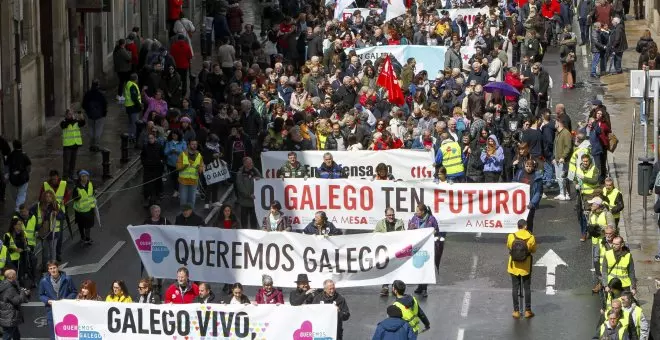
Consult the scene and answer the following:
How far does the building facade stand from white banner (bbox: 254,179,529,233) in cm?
1014

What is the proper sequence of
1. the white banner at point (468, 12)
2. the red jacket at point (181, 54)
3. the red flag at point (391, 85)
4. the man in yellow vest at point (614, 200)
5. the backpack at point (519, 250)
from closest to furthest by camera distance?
1. the backpack at point (519, 250)
2. the man in yellow vest at point (614, 200)
3. the red flag at point (391, 85)
4. the red jacket at point (181, 54)
5. the white banner at point (468, 12)

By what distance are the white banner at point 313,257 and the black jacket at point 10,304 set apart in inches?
120

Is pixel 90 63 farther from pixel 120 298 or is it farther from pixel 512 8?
pixel 120 298

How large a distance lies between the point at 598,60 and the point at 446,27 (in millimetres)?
4111

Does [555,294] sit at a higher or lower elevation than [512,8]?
lower

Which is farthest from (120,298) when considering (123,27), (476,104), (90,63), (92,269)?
(123,27)

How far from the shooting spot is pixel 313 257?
2592 centimetres

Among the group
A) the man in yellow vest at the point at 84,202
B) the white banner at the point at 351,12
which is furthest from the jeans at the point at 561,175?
the white banner at the point at 351,12

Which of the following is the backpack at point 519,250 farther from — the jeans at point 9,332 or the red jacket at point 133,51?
the red jacket at point 133,51

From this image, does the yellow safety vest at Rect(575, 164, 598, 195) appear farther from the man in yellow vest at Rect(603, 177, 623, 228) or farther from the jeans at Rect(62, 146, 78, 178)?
the jeans at Rect(62, 146, 78, 178)

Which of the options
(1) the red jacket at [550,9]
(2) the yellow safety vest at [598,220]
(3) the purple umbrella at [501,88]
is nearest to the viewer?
(2) the yellow safety vest at [598,220]

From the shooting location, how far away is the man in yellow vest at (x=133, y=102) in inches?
1524

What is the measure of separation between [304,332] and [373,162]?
10230mm

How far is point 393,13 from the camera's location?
45531 millimetres
